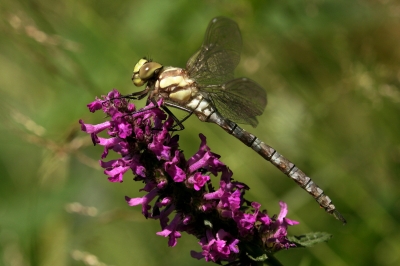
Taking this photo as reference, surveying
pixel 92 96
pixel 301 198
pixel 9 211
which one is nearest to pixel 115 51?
pixel 92 96

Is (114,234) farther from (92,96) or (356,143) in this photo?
(356,143)

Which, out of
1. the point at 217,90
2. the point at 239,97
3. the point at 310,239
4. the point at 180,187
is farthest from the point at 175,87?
the point at 310,239

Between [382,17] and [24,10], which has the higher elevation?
[24,10]

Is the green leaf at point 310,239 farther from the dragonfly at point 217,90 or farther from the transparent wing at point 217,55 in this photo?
the transparent wing at point 217,55

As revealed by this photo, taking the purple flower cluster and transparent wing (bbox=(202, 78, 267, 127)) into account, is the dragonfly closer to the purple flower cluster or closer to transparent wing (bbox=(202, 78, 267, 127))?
transparent wing (bbox=(202, 78, 267, 127))

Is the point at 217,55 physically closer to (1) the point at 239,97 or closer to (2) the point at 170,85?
(1) the point at 239,97

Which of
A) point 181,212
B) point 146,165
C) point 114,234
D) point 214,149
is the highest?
point 214,149

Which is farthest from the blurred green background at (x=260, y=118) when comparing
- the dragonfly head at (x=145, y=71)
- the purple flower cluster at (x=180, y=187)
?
the purple flower cluster at (x=180, y=187)
